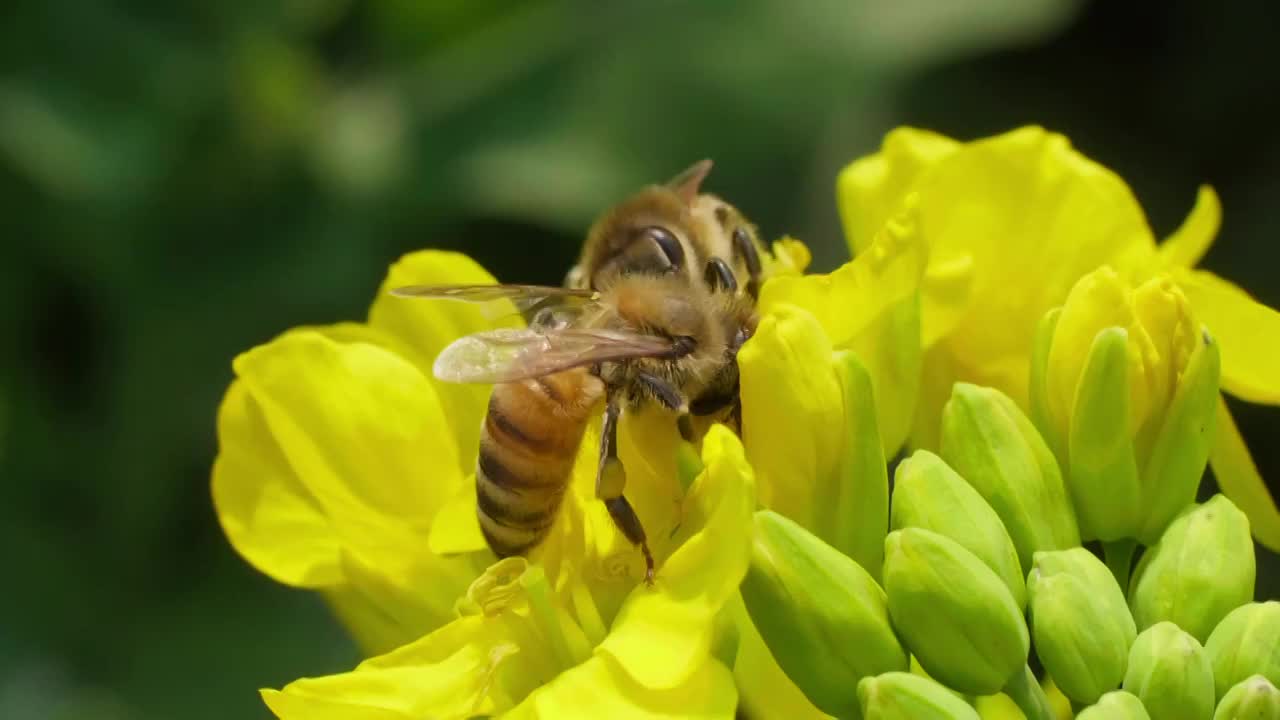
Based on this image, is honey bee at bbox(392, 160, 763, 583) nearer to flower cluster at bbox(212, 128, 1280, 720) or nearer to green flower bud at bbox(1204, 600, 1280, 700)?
flower cluster at bbox(212, 128, 1280, 720)

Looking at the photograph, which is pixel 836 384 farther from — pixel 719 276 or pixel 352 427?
pixel 352 427

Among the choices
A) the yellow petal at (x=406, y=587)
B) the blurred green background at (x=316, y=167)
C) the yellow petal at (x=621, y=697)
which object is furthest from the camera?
the blurred green background at (x=316, y=167)

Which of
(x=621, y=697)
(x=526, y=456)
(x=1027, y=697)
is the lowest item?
(x=1027, y=697)

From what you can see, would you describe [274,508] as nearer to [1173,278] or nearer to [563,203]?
[1173,278]

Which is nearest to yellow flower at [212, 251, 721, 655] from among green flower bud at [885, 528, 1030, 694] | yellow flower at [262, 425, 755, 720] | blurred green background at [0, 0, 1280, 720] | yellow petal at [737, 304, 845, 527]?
yellow flower at [262, 425, 755, 720]

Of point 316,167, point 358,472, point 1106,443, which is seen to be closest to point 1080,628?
point 1106,443

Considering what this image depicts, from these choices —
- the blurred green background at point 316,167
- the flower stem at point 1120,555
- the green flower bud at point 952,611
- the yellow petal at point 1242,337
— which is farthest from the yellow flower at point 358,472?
the blurred green background at point 316,167

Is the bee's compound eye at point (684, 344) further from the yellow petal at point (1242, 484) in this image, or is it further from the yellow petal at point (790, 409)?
the yellow petal at point (1242, 484)

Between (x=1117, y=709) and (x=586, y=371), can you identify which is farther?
(x=586, y=371)
